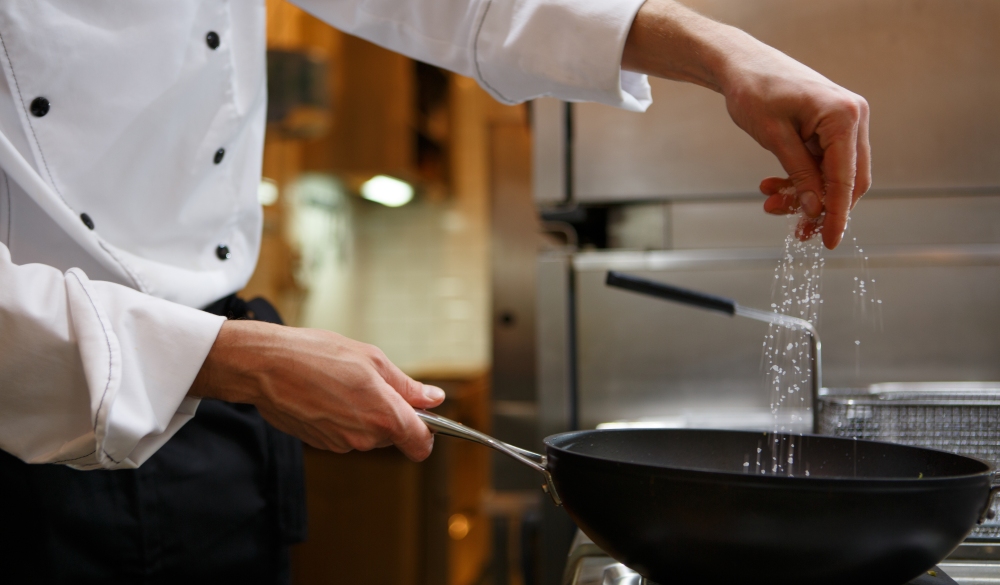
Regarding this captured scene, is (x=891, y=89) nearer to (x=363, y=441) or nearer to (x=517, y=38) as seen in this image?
(x=517, y=38)

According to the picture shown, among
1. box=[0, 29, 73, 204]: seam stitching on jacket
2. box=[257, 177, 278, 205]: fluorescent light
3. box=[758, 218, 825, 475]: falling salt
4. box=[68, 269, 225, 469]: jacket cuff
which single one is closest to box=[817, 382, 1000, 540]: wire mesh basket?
box=[758, 218, 825, 475]: falling salt

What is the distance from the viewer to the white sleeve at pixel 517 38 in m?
0.66

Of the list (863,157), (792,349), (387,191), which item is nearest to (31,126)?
(863,157)

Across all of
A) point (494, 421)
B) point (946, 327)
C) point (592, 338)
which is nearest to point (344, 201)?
point (494, 421)

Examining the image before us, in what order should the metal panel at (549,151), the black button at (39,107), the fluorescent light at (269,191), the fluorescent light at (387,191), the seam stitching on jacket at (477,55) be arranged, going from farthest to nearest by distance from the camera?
the fluorescent light at (387,191), the fluorescent light at (269,191), the metal panel at (549,151), the seam stitching on jacket at (477,55), the black button at (39,107)

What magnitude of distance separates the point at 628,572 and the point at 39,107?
0.57 metres

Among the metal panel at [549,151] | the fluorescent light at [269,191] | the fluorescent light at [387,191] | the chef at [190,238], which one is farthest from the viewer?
the fluorescent light at [387,191]

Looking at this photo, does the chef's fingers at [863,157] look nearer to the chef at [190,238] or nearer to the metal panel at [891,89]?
the chef at [190,238]

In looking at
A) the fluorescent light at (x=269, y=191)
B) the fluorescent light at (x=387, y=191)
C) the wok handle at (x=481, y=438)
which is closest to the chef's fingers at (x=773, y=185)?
the wok handle at (x=481, y=438)

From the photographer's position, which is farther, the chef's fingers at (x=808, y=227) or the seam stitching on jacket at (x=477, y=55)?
the seam stitching on jacket at (x=477, y=55)

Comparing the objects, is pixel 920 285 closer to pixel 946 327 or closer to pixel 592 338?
pixel 946 327

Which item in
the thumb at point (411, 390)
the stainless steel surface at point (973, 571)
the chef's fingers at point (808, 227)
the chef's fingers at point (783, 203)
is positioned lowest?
the stainless steel surface at point (973, 571)

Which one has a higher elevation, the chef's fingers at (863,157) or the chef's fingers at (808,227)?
the chef's fingers at (863,157)

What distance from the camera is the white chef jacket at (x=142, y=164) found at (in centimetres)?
49
